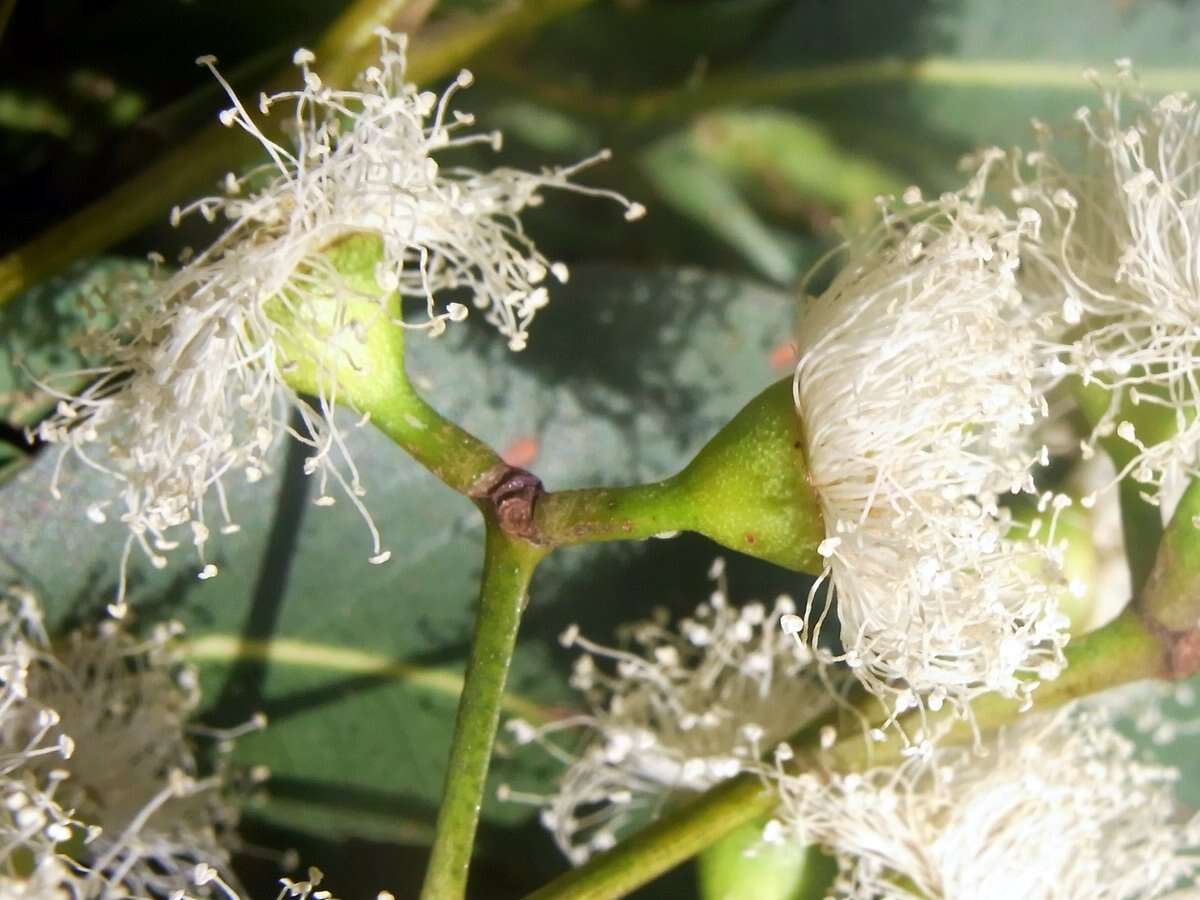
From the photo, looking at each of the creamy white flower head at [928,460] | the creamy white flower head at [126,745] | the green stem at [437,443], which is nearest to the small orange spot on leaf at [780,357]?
the creamy white flower head at [928,460]

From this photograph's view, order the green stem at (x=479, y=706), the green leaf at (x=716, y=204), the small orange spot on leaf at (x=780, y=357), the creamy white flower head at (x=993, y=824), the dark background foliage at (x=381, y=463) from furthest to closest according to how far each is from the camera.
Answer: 1. the green leaf at (x=716, y=204)
2. the small orange spot on leaf at (x=780, y=357)
3. the dark background foliage at (x=381, y=463)
4. the creamy white flower head at (x=993, y=824)
5. the green stem at (x=479, y=706)

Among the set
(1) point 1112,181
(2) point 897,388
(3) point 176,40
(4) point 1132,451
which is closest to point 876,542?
(2) point 897,388

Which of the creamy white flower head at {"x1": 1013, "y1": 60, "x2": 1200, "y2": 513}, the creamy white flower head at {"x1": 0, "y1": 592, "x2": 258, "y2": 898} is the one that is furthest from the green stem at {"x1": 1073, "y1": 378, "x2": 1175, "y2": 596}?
the creamy white flower head at {"x1": 0, "y1": 592, "x2": 258, "y2": 898}

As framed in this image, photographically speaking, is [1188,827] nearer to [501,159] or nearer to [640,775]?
[640,775]

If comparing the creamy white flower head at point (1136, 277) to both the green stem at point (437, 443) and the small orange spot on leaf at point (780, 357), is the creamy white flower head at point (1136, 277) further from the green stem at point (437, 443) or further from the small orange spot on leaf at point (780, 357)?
the green stem at point (437, 443)

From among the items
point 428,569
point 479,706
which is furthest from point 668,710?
point 479,706
